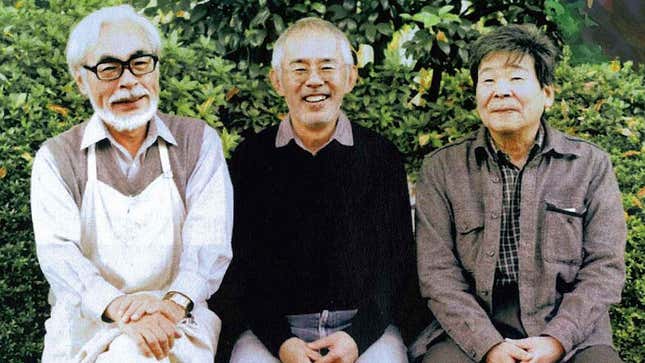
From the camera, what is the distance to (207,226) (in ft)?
10.4

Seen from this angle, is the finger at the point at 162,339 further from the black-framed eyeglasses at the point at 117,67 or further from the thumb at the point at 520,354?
the thumb at the point at 520,354

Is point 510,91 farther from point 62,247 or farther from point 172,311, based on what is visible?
point 62,247

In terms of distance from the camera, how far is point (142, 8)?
373cm

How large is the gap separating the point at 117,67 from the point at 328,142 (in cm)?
83

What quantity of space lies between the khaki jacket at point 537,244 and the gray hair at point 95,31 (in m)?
1.17

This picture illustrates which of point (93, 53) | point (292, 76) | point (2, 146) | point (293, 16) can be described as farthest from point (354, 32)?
point (2, 146)

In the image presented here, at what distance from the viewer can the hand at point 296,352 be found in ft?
10.3

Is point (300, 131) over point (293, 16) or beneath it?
beneath

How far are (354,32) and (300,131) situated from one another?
583 mm

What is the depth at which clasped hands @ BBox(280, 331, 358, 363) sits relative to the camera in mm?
3162

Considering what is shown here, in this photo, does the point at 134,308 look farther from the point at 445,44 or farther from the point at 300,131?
the point at 445,44

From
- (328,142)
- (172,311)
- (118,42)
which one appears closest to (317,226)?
(328,142)

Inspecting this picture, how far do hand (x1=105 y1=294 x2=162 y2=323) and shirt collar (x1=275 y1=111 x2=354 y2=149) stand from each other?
0.80 metres

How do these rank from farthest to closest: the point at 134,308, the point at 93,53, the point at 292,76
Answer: the point at 292,76, the point at 93,53, the point at 134,308
